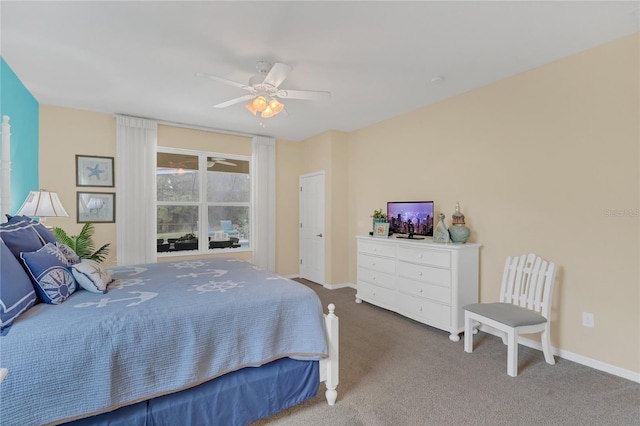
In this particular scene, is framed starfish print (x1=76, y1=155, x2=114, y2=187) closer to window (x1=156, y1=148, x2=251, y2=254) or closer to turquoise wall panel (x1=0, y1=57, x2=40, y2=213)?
turquoise wall panel (x1=0, y1=57, x2=40, y2=213)

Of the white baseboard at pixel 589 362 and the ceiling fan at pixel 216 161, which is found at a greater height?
the ceiling fan at pixel 216 161

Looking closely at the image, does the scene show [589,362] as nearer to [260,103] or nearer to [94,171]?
[260,103]

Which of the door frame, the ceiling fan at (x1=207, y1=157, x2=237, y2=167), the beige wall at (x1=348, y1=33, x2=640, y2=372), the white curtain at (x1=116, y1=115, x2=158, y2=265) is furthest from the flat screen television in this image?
the white curtain at (x1=116, y1=115, x2=158, y2=265)

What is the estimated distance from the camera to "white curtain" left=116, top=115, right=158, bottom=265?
4.17 metres

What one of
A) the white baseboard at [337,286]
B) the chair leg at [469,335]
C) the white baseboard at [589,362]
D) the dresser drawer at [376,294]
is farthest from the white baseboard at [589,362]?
the white baseboard at [337,286]

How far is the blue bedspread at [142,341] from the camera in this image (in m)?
1.29

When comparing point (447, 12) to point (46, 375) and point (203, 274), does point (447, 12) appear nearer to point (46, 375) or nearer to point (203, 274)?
point (203, 274)

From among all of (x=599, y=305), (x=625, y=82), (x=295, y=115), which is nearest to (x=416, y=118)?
(x=295, y=115)

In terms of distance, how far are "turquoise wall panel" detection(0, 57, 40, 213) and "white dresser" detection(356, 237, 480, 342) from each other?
3885mm

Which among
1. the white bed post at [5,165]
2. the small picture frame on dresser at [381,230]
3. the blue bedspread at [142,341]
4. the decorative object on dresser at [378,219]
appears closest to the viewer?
the blue bedspread at [142,341]

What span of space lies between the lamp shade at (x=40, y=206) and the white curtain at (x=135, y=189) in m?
1.13

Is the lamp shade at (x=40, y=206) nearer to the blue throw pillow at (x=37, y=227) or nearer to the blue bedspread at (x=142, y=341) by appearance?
the blue throw pillow at (x=37, y=227)

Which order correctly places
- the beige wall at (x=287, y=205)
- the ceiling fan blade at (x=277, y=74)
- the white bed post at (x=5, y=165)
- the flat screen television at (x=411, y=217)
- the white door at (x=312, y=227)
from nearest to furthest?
1. the ceiling fan blade at (x=277, y=74)
2. the white bed post at (x=5, y=165)
3. the flat screen television at (x=411, y=217)
4. the white door at (x=312, y=227)
5. the beige wall at (x=287, y=205)

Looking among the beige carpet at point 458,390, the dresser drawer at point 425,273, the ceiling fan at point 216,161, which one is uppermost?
the ceiling fan at point 216,161
